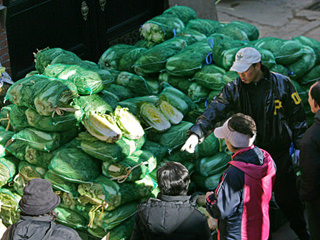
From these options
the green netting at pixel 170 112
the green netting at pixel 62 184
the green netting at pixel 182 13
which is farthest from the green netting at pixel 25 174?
the green netting at pixel 182 13

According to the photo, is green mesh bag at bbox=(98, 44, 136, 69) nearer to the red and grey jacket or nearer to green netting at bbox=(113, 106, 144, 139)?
green netting at bbox=(113, 106, 144, 139)

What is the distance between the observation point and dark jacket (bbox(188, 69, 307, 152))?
4.71 m

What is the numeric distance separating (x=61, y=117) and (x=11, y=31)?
2.59 metres

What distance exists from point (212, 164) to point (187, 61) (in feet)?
4.17

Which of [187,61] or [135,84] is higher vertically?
[187,61]

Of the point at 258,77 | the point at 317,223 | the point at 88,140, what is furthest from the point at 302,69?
the point at 88,140

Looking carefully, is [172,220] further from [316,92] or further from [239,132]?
[316,92]

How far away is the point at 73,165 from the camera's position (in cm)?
475

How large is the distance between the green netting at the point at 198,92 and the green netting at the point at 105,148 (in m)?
1.39

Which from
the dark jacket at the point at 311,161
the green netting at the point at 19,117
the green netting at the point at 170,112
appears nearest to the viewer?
the dark jacket at the point at 311,161

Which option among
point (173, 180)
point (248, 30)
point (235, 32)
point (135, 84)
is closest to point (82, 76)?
point (135, 84)

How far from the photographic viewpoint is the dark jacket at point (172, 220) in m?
3.40

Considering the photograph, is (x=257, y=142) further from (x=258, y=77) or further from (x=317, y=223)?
(x=317, y=223)

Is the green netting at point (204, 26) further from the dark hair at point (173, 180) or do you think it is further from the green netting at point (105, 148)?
the dark hair at point (173, 180)
